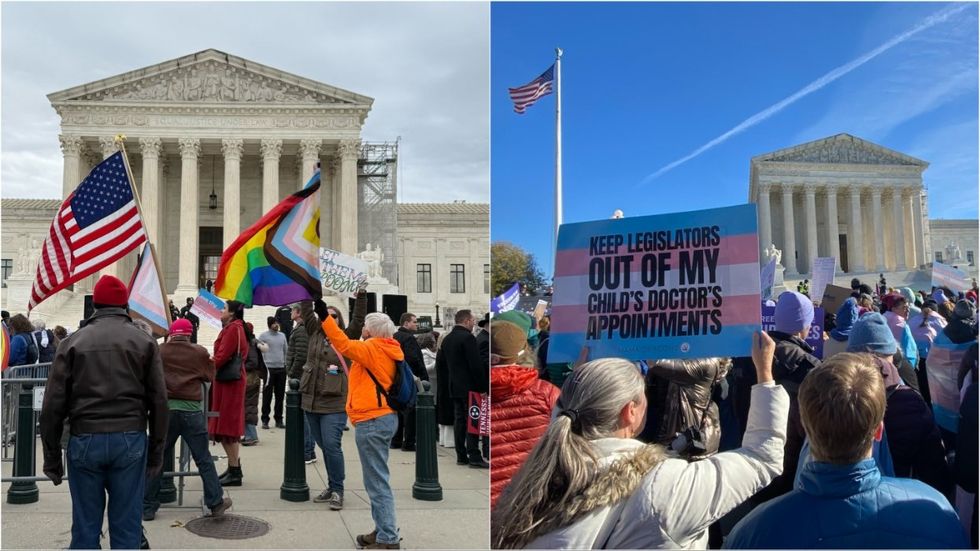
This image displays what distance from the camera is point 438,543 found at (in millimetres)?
5926

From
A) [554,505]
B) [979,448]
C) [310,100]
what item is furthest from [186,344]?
[310,100]

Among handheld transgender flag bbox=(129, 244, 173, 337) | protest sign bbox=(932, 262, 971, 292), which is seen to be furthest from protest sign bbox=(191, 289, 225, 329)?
protest sign bbox=(932, 262, 971, 292)

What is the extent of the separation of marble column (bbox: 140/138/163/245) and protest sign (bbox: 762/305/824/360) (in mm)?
41008

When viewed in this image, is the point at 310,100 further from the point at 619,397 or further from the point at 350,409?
the point at 619,397

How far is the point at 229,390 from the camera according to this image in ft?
23.9

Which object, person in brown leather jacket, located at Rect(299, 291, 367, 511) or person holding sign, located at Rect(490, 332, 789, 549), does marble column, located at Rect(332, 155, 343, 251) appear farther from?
person holding sign, located at Rect(490, 332, 789, 549)

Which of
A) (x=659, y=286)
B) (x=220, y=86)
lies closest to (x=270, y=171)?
(x=220, y=86)

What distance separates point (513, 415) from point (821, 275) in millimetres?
10318

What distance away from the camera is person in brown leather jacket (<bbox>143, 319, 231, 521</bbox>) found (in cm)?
623

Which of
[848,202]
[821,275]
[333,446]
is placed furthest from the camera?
[848,202]

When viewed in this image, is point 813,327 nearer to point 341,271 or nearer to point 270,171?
point 341,271

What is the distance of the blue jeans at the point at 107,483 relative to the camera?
4.46 metres

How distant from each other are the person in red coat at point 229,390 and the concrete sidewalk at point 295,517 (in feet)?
1.77

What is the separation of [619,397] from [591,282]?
4.68 feet
